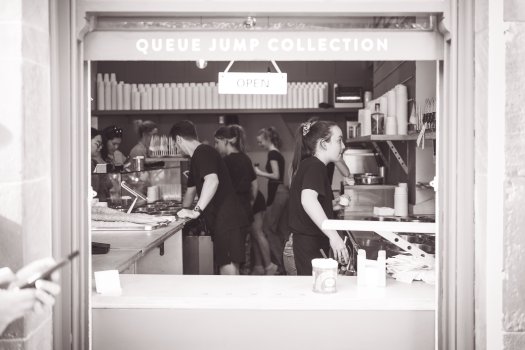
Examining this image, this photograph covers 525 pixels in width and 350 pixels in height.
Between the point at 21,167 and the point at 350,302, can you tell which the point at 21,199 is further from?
the point at 350,302

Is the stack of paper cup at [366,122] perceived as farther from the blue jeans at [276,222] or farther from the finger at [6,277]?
the finger at [6,277]

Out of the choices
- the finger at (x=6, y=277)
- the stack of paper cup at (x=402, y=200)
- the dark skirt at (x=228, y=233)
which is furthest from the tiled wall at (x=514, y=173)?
the stack of paper cup at (x=402, y=200)

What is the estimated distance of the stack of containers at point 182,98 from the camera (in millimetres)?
7164

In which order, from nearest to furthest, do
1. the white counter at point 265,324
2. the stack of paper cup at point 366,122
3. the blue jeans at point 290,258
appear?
1. the white counter at point 265,324
2. the blue jeans at point 290,258
3. the stack of paper cup at point 366,122

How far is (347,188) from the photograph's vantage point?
546cm

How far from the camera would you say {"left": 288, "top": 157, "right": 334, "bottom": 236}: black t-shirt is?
3.12 m

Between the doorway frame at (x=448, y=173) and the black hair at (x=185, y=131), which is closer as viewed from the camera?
the doorway frame at (x=448, y=173)

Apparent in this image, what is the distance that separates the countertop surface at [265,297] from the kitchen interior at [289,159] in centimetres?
1

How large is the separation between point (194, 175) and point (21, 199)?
8.48ft

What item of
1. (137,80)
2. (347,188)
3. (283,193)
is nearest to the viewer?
(347,188)

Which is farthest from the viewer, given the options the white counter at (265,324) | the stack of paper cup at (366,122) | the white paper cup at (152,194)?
the white paper cup at (152,194)

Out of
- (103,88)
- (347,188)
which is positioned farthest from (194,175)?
(103,88)

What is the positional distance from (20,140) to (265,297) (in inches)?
46.1

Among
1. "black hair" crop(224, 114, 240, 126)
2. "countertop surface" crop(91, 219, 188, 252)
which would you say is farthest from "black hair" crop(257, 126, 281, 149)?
"countertop surface" crop(91, 219, 188, 252)
